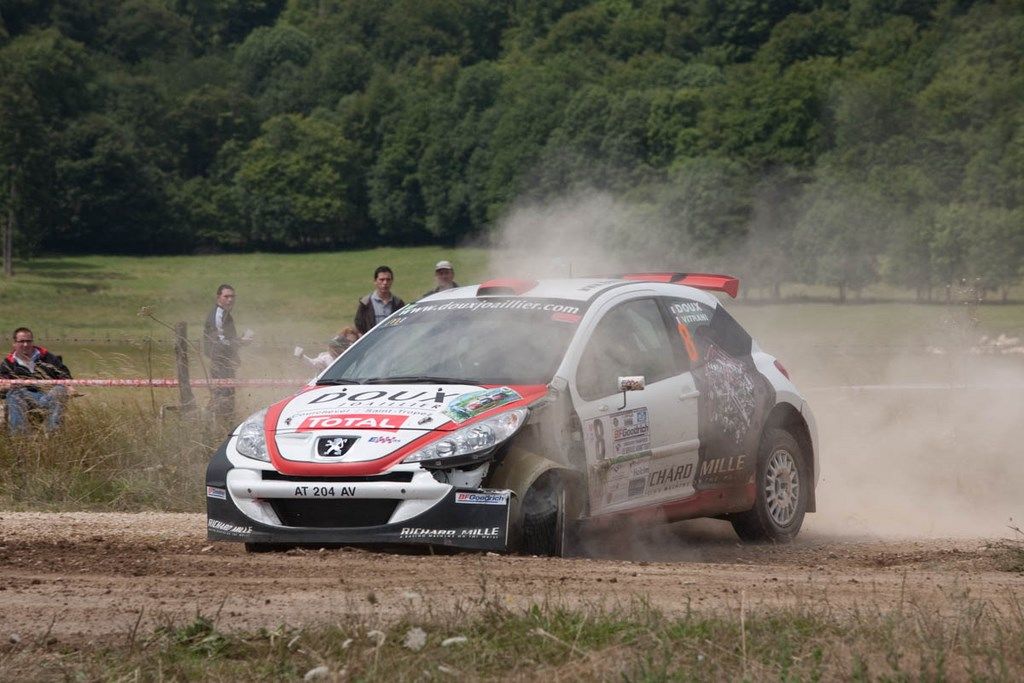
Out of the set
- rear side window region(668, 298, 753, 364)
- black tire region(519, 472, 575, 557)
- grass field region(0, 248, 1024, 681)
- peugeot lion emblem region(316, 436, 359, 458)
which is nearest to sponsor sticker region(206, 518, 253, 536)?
peugeot lion emblem region(316, 436, 359, 458)

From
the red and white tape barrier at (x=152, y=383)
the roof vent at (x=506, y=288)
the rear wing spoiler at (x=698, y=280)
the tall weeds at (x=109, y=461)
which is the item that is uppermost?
the rear wing spoiler at (x=698, y=280)

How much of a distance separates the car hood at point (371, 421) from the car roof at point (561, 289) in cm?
111

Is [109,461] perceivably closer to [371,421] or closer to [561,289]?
[561,289]

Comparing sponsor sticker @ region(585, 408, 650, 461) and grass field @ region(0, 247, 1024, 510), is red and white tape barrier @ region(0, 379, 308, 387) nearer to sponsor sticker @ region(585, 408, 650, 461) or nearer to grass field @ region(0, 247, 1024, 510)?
grass field @ region(0, 247, 1024, 510)

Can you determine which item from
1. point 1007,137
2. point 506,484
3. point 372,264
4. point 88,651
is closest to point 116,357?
point 506,484

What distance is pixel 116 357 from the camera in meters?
15.3

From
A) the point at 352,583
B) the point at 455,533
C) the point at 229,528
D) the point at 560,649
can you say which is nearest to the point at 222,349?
the point at 229,528

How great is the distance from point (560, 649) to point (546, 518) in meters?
2.40

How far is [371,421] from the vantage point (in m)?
8.01

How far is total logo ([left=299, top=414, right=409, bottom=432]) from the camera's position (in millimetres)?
7957

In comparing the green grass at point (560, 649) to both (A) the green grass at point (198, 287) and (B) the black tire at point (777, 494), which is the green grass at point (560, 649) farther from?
(A) the green grass at point (198, 287)

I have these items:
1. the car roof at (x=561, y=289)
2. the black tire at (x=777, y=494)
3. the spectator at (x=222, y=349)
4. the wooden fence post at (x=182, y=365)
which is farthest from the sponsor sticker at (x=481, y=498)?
the wooden fence post at (x=182, y=365)

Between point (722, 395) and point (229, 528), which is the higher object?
point (722, 395)

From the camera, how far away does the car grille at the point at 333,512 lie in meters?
7.79
